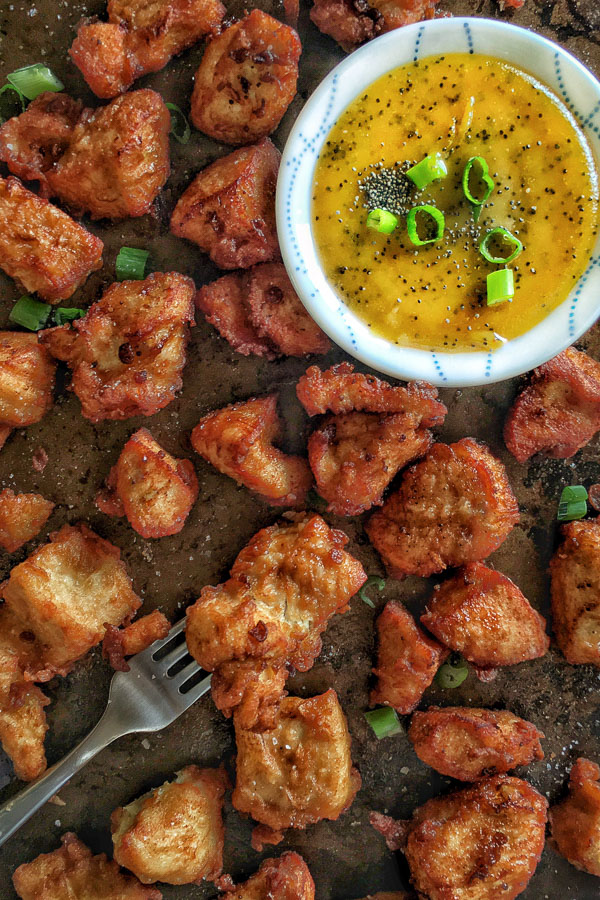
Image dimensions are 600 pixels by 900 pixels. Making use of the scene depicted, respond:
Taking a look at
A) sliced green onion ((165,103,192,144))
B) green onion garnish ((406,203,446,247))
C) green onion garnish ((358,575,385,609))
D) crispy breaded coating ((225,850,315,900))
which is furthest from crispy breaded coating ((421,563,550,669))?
sliced green onion ((165,103,192,144))

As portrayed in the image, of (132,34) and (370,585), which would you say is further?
(370,585)

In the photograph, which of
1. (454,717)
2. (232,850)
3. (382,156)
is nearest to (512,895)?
(454,717)

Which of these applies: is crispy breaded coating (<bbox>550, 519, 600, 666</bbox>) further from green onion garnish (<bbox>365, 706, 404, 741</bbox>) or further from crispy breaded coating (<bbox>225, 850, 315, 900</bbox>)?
crispy breaded coating (<bbox>225, 850, 315, 900</bbox>)

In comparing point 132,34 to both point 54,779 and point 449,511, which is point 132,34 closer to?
point 449,511

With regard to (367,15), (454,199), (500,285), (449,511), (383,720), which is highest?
(367,15)

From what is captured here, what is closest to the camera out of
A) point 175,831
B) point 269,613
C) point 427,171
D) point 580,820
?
point 427,171

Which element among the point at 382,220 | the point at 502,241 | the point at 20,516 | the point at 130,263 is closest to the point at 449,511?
the point at 502,241
